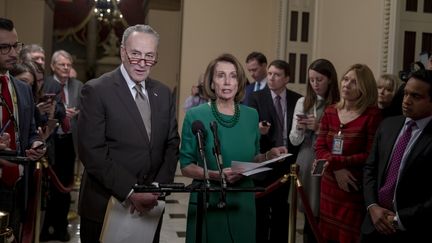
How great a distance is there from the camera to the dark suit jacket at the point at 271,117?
13.4ft

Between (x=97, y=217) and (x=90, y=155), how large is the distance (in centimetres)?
31

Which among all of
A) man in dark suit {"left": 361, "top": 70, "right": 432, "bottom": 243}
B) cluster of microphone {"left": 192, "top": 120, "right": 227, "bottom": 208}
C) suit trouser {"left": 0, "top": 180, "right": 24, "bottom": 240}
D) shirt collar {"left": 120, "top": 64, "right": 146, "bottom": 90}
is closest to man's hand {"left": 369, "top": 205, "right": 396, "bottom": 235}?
man in dark suit {"left": 361, "top": 70, "right": 432, "bottom": 243}

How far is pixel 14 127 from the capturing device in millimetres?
2809

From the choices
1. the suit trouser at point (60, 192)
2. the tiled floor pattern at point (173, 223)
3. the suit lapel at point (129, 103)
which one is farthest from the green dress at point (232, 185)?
the suit trouser at point (60, 192)

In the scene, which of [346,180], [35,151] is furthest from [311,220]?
[35,151]

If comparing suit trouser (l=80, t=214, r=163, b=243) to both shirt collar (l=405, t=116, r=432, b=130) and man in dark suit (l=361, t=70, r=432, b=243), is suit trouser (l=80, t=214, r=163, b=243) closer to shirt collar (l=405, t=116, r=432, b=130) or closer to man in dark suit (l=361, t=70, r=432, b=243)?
man in dark suit (l=361, t=70, r=432, b=243)

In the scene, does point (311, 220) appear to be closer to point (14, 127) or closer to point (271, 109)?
point (271, 109)

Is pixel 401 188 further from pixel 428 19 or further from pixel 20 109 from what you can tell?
pixel 428 19

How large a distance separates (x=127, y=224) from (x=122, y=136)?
16.4 inches

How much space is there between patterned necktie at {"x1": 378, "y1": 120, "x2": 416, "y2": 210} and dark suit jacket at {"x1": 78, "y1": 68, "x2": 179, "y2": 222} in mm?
1214

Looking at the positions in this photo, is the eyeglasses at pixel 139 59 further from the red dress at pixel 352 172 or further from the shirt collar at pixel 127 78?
the red dress at pixel 352 172

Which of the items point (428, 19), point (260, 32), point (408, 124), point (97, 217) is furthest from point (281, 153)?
point (260, 32)

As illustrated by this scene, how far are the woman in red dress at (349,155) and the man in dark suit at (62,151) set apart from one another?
2443mm

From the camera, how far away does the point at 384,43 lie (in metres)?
4.77
